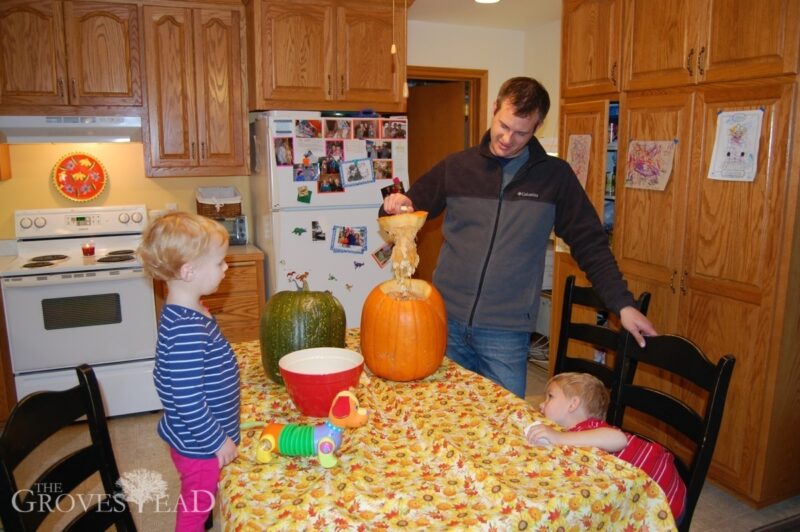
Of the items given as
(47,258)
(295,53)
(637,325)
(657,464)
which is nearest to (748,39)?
(637,325)

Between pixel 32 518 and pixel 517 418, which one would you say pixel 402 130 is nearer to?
pixel 517 418

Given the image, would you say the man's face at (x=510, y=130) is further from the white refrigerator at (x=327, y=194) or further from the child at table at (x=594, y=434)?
the white refrigerator at (x=327, y=194)

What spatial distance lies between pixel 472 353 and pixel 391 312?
0.49 metres

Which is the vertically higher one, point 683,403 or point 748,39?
point 748,39

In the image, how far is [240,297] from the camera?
346 centimetres

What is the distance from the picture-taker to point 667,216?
2.58 meters

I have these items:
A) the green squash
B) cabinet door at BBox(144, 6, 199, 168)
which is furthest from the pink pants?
cabinet door at BBox(144, 6, 199, 168)

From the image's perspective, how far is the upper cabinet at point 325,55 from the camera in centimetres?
338

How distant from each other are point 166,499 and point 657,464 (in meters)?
1.95

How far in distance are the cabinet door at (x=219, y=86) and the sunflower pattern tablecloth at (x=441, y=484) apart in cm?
256

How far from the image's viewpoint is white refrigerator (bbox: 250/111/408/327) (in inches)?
131

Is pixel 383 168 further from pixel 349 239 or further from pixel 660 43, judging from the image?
pixel 660 43

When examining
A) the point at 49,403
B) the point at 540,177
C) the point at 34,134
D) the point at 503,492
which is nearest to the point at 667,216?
the point at 540,177

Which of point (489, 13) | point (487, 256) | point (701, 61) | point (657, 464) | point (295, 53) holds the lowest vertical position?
point (657, 464)
